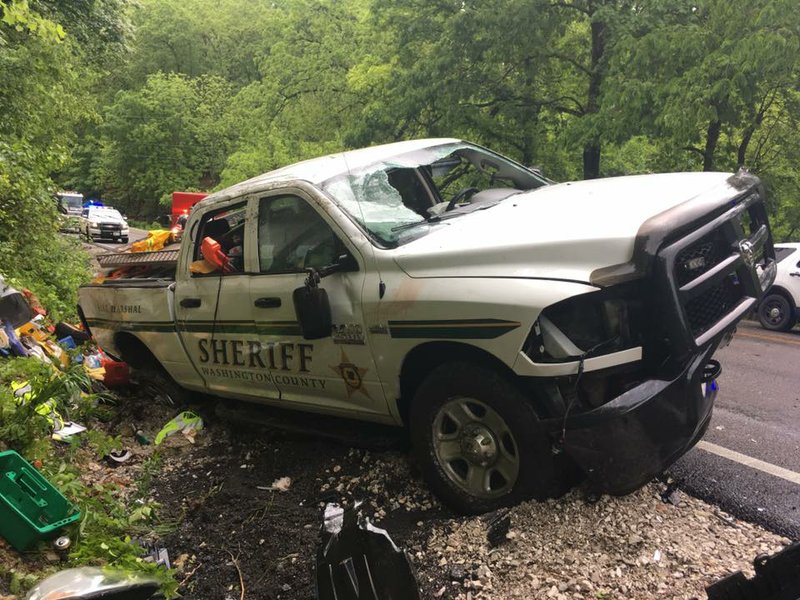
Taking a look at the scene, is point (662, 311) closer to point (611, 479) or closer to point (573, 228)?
point (573, 228)

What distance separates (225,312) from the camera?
422cm

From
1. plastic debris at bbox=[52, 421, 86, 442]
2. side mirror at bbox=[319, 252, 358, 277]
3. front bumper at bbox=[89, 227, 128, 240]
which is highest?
side mirror at bbox=[319, 252, 358, 277]

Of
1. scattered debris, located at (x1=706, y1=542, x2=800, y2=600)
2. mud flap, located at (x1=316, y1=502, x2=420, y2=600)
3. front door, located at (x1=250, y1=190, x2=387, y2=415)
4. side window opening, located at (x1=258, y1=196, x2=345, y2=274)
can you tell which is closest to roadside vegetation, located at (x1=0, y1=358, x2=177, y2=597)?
mud flap, located at (x1=316, y1=502, x2=420, y2=600)

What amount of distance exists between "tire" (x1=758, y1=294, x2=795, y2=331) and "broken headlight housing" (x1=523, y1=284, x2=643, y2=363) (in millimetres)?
8989

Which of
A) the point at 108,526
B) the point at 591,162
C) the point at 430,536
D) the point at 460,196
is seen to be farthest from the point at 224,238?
the point at 591,162

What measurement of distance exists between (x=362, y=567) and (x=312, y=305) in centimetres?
140

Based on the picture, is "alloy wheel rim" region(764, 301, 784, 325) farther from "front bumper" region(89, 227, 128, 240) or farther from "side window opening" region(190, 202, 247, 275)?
"front bumper" region(89, 227, 128, 240)

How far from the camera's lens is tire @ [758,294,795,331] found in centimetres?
1006

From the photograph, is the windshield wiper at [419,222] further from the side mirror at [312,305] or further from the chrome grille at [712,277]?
the chrome grille at [712,277]

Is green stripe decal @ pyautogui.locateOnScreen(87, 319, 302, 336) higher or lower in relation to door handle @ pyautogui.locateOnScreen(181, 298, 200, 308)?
lower

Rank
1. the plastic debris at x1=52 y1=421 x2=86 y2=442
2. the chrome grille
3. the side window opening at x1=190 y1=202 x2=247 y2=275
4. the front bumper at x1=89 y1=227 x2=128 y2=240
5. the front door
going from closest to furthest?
the chrome grille
the front door
the side window opening at x1=190 y1=202 x2=247 y2=275
the plastic debris at x1=52 y1=421 x2=86 y2=442
the front bumper at x1=89 y1=227 x2=128 y2=240

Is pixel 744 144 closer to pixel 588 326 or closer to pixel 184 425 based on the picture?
pixel 588 326

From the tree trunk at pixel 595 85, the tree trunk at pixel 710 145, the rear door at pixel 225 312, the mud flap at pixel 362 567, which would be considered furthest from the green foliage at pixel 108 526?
the tree trunk at pixel 710 145

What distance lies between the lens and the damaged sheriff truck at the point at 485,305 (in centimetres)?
254
